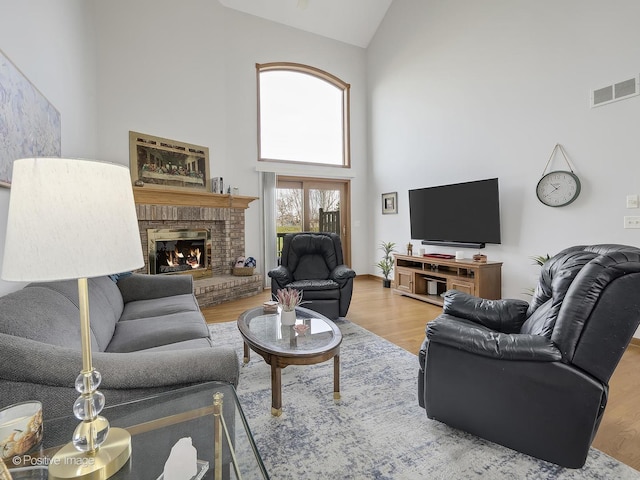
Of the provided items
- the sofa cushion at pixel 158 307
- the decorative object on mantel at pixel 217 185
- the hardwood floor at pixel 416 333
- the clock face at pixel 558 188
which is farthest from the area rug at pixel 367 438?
the decorative object on mantel at pixel 217 185

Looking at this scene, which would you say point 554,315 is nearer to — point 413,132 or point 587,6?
point 587,6

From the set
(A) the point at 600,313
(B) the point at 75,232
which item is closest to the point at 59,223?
(B) the point at 75,232

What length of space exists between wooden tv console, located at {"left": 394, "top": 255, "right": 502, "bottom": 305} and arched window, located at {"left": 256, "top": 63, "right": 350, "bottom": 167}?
257 centimetres

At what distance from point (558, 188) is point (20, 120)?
15.0 ft

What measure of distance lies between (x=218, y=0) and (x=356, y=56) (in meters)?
2.71

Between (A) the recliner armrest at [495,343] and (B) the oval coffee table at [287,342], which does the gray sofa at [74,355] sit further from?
(A) the recliner armrest at [495,343]

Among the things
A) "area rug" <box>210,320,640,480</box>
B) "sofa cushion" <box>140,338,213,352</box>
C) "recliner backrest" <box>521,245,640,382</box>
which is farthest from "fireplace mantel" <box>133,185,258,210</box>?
"recliner backrest" <box>521,245,640,382</box>

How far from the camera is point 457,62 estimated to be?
455 centimetres

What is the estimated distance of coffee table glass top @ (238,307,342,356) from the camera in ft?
6.39

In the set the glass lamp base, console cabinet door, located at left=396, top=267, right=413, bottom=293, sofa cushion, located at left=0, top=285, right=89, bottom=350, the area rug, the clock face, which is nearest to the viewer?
the glass lamp base

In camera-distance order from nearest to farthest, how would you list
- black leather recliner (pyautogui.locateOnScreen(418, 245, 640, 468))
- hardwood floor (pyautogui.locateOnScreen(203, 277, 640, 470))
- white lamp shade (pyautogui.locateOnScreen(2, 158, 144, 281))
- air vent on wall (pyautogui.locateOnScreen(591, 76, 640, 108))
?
white lamp shade (pyautogui.locateOnScreen(2, 158, 144, 281)), black leather recliner (pyautogui.locateOnScreen(418, 245, 640, 468)), hardwood floor (pyautogui.locateOnScreen(203, 277, 640, 470)), air vent on wall (pyautogui.locateOnScreen(591, 76, 640, 108))

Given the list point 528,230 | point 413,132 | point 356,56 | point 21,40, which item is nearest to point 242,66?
point 356,56

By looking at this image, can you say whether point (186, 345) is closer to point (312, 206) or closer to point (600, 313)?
point (600, 313)

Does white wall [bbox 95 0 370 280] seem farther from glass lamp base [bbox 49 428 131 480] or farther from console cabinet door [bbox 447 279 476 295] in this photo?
glass lamp base [bbox 49 428 131 480]
